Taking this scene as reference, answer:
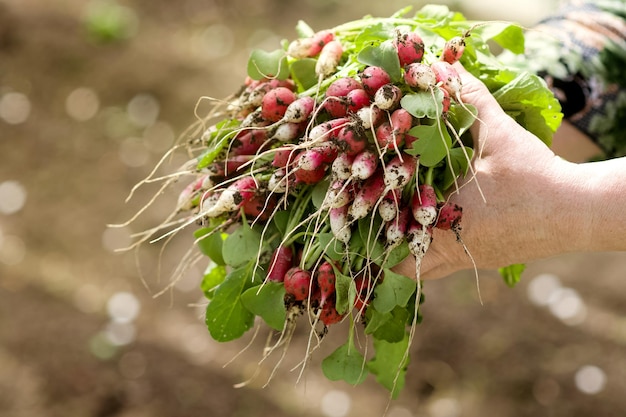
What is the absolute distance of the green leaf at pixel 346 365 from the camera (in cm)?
126

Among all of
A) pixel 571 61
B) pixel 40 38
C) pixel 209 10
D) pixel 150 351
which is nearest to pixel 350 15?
pixel 209 10

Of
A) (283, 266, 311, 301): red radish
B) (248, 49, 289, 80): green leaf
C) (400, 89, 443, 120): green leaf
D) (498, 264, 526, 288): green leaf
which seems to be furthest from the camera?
(498, 264, 526, 288): green leaf

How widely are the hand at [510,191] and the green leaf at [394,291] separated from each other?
0.24 feet

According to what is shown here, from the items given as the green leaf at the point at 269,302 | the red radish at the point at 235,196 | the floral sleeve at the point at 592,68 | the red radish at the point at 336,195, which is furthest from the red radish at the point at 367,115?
the floral sleeve at the point at 592,68

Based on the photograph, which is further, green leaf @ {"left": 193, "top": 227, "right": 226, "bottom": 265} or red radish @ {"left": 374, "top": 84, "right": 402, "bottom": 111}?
green leaf @ {"left": 193, "top": 227, "right": 226, "bottom": 265}

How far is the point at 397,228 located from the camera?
1.15 meters

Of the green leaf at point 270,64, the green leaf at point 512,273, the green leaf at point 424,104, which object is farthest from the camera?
the green leaf at point 512,273

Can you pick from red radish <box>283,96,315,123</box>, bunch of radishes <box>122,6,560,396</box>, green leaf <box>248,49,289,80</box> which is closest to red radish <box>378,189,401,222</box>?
bunch of radishes <box>122,6,560,396</box>

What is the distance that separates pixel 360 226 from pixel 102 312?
80.2 inches

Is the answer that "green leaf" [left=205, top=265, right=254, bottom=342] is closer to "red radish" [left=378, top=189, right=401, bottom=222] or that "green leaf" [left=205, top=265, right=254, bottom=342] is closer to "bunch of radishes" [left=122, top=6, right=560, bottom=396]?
"bunch of radishes" [left=122, top=6, right=560, bottom=396]

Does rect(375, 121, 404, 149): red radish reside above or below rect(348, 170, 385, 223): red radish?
above

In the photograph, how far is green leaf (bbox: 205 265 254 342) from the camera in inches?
50.6

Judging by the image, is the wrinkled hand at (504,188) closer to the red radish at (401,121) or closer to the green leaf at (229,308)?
the red radish at (401,121)

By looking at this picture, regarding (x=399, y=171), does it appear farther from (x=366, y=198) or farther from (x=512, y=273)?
(x=512, y=273)
